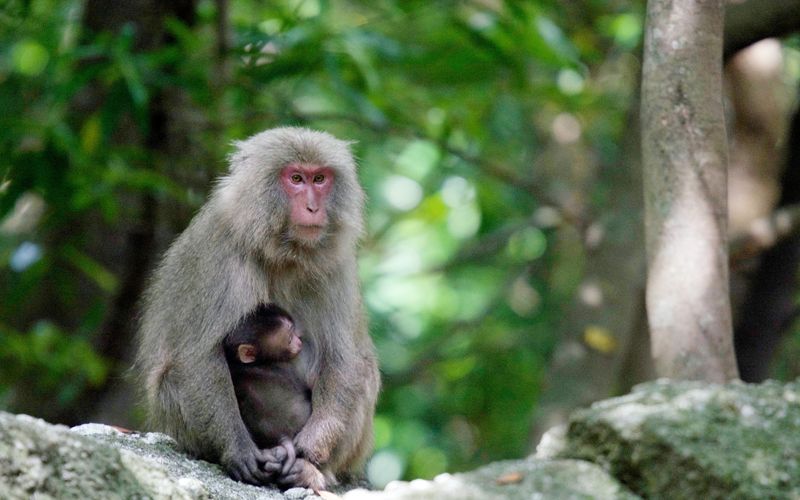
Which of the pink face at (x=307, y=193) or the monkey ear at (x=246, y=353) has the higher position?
the pink face at (x=307, y=193)

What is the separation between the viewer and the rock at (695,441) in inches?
154

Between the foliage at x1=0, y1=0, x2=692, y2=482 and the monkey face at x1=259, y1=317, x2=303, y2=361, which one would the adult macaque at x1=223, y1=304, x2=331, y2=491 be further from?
the foliage at x1=0, y1=0, x2=692, y2=482

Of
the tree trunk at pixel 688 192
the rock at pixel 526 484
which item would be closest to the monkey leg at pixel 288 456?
the rock at pixel 526 484

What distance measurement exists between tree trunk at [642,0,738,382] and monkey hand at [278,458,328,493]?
1.74 meters

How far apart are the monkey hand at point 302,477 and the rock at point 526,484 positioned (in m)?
1.43

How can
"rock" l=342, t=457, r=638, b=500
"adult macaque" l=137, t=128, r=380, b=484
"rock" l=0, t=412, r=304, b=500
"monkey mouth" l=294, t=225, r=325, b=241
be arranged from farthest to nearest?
"monkey mouth" l=294, t=225, r=325, b=241
"adult macaque" l=137, t=128, r=380, b=484
"rock" l=342, t=457, r=638, b=500
"rock" l=0, t=412, r=304, b=500

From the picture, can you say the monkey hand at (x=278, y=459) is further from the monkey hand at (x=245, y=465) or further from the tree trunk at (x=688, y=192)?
the tree trunk at (x=688, y=192)

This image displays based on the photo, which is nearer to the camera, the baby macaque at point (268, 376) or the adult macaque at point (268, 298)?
the adult macaque at point (268, 298)

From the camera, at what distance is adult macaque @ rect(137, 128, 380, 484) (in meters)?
5.67

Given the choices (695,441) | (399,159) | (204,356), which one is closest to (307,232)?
(204,356)

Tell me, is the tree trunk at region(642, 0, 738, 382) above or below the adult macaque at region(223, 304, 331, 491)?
above

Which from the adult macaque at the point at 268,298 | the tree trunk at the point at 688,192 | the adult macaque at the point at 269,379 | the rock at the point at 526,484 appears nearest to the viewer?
the rock at the point at 526,484

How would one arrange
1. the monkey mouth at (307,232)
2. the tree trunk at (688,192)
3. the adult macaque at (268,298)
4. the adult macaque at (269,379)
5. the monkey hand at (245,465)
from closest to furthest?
the tree trunk at (688,192), the monkey hand at (245,465), the adult macaque at (268,298), the adult macaque at (269,379), the monkey mouth at (307,232)

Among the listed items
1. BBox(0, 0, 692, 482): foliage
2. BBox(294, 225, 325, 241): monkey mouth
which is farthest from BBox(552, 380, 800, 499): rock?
BBox(0, 0, 692, 482): foliage
